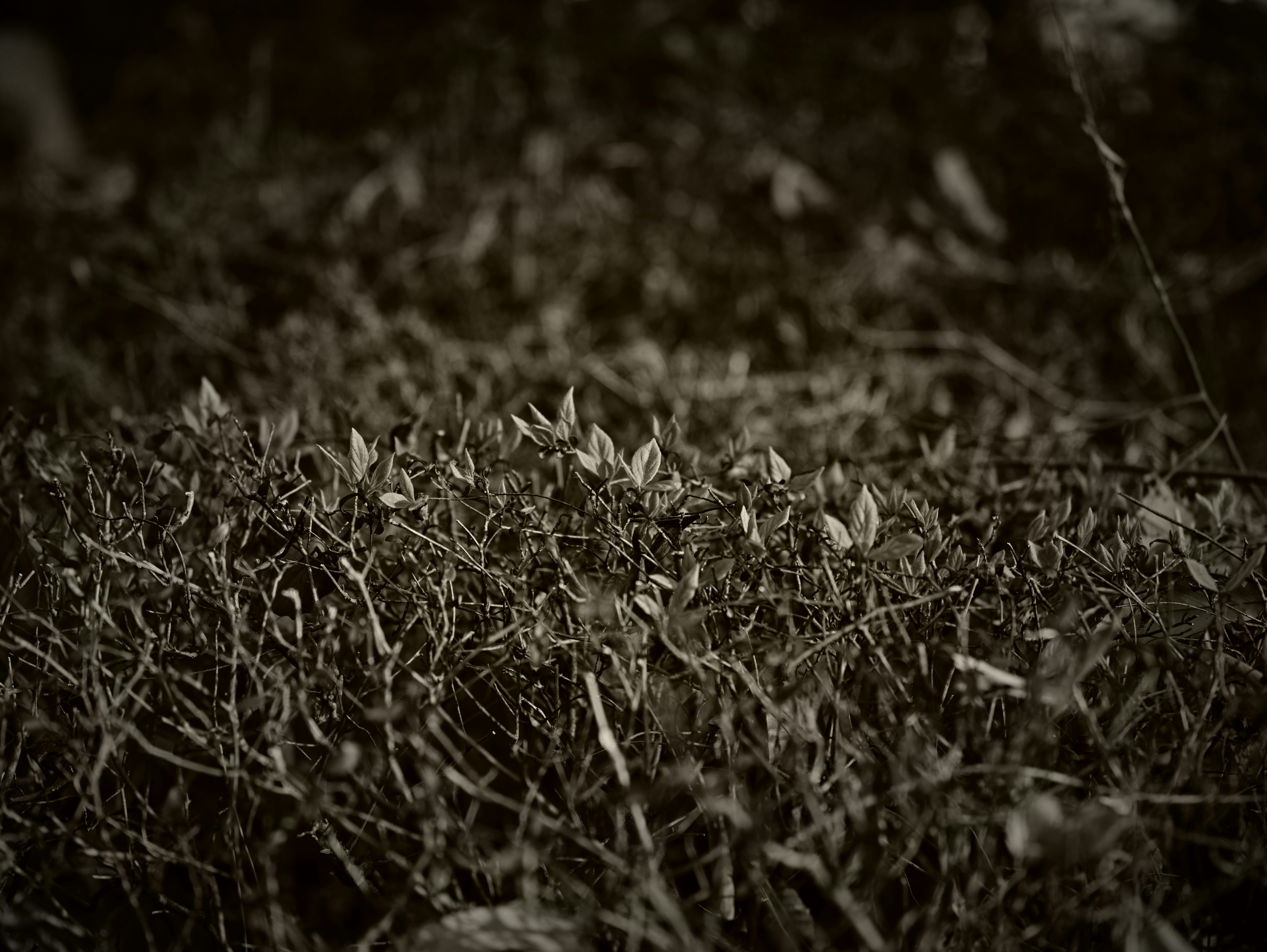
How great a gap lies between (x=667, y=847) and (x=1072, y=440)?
52.8 inches

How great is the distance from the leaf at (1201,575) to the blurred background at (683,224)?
2.20 ft

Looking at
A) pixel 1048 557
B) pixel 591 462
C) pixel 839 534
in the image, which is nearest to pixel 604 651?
pixel 591 462

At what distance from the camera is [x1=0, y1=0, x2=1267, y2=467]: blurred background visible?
2369 millimetres

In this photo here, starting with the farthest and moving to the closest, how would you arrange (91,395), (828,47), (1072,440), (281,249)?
(828,47)
(281,249)
(91,395)
(1072,440)

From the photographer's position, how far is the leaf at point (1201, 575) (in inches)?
46.0

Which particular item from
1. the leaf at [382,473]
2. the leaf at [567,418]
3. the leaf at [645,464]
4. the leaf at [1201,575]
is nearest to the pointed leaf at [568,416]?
the leaf at [567,418]

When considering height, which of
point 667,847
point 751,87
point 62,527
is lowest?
point 667,847

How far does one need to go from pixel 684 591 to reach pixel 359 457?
51 cm

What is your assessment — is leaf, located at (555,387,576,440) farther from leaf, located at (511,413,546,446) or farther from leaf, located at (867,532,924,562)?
leaf, located at (867,532,924,562)

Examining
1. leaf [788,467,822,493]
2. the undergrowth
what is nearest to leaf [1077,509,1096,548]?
the undergrowth

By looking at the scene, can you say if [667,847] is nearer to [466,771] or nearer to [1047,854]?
[466,771]

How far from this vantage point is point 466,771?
3.82ft

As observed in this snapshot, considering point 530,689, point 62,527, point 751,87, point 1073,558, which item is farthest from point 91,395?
point 751,87

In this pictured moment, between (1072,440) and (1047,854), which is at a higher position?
(1047,854)
